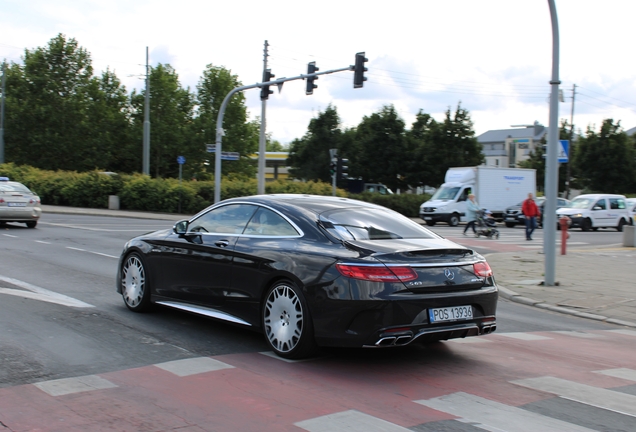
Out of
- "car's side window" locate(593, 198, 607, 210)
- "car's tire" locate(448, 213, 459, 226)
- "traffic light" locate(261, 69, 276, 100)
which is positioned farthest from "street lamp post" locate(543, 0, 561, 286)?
"car's tire" locate(448, 213, 459, 226)

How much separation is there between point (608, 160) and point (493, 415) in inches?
2323

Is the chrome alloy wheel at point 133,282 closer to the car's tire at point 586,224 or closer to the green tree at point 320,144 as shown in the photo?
the car's tire at point 586,224

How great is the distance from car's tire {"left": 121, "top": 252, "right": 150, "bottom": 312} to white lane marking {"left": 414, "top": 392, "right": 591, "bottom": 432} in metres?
4.03

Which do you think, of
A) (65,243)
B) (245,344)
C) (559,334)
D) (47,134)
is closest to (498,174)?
(65,243)

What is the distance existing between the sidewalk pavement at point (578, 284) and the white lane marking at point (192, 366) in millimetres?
6184

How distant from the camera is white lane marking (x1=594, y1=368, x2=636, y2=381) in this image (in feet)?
19.4

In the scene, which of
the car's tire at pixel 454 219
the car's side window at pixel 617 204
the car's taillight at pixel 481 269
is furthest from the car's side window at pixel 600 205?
the car's taillight at pixel 481 269

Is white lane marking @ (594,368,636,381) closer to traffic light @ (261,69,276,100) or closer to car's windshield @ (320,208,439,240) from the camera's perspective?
car's windshield @ (320,208,439,240)

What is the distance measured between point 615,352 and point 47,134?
55.6 metres

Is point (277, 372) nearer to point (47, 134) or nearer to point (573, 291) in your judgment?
point (573, 291)

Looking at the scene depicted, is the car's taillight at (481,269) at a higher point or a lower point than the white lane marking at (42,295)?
higher

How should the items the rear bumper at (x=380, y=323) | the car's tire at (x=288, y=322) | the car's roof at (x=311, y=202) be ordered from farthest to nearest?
the car's roof at (x=311, y=202) < the car's tire at (x=288, y=322) < the rear bumper at (x=380, y=323)

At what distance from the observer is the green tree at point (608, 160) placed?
58.2 m

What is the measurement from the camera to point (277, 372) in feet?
18.2
